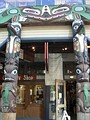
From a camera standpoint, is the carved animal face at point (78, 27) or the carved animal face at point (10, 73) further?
the carved animal face at point (78, 27)

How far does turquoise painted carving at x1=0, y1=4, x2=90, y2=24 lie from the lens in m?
10.9

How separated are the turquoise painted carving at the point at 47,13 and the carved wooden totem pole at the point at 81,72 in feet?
1.64

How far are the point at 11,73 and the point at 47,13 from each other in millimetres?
3353

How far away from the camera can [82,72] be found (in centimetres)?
990

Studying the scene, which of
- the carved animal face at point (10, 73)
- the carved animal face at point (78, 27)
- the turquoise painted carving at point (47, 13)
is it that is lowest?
the carved animal face at point (10, 73)

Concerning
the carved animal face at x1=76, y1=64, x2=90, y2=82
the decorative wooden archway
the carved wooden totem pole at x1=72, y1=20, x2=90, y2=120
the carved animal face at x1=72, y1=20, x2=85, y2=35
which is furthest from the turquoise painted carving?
the carved animal face at x1=76, y1=64, x2=90, y2=82

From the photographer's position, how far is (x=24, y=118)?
13.7 m

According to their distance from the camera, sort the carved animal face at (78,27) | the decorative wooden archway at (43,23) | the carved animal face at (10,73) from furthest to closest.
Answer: the carved animal face at (78,27), the carved animal face at (10,73), the decorative wooden archway at (43,23)

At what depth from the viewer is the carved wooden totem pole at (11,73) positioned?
32.5 feet

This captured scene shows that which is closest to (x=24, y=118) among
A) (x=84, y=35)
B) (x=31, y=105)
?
(x=31, y=105)

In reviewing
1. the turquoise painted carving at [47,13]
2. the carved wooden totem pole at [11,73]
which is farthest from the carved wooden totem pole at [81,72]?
the carved wooden totem pole at [11,73]

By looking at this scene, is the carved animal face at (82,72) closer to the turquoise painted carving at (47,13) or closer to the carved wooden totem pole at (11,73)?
the turquoise painted carving at (47,13)

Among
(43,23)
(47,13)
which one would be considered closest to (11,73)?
(43,23)

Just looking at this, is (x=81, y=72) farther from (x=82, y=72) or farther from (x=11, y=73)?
(x=11, y=73)
